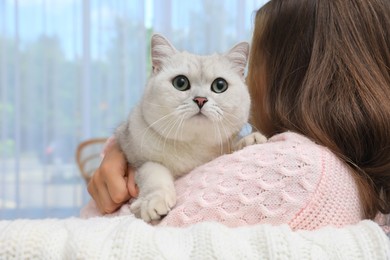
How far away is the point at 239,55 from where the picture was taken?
1.28m

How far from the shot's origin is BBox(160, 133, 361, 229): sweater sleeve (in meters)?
0.87

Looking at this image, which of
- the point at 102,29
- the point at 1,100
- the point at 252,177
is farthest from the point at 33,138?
the point at 252,177

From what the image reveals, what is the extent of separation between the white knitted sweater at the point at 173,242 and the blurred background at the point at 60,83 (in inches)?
98.7

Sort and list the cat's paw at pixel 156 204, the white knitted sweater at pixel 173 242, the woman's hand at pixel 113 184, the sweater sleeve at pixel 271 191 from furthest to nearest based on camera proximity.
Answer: the woman's hand at pixel 113 184 < the cat's paw at pixel 156 204 < the sweater sleeve at pixel 271 191 < the white knitted sweater at pixel 173 242

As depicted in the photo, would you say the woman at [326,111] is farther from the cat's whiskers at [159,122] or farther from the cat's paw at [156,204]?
the cat's whiskers at [159,122]

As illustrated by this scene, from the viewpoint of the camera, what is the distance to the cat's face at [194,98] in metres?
1.13

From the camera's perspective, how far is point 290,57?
116 centimetres

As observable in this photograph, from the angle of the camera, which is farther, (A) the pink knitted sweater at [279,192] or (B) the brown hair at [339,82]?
(B) the brown hair at [339,82]

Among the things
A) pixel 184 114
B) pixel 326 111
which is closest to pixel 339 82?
pixel 326 111

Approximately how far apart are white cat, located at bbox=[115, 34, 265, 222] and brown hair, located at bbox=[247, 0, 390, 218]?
0.10m

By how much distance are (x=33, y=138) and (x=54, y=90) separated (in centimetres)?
36

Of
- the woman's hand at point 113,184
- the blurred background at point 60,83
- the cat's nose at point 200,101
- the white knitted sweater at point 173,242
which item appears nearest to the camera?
the white knitted sweater at point 173,242

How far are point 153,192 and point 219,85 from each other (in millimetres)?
339

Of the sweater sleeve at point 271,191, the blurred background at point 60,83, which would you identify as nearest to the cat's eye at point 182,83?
the sweater sleeve at point 271,191
